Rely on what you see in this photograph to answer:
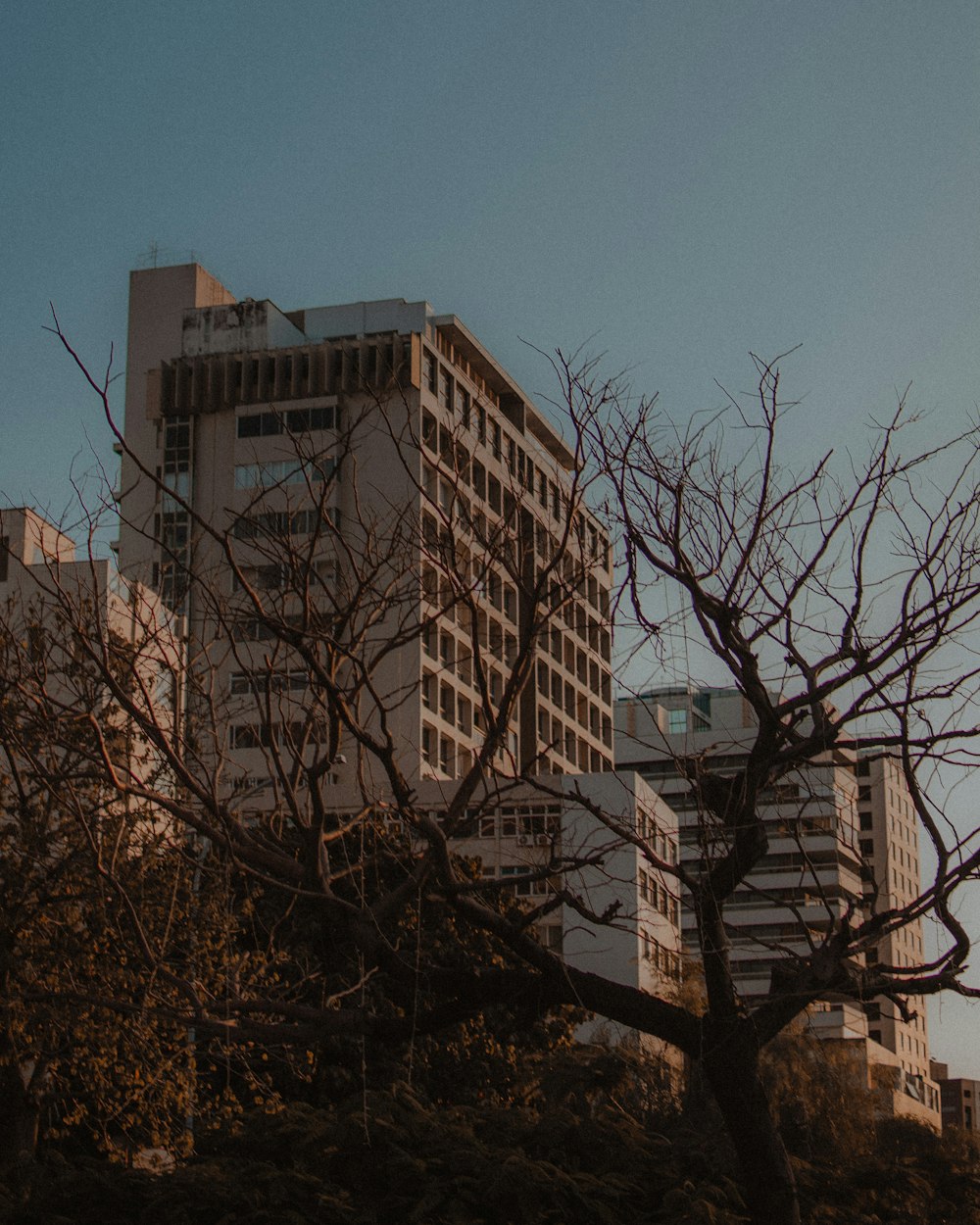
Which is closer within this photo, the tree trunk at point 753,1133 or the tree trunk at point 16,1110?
the tree trunk at point 753,1133

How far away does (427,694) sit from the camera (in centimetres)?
6875

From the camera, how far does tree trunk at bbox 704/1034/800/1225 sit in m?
9.33

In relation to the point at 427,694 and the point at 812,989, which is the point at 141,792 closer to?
the point at 812,989

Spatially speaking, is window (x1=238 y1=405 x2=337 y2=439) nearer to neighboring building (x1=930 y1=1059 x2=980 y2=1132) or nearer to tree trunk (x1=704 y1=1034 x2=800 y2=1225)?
tree trunk (x1=704 y1=1034 x2=800 y2=1225)

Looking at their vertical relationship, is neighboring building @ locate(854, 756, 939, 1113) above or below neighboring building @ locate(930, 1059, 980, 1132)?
above

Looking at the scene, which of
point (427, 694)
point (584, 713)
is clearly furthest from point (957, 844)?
point (584, 713)

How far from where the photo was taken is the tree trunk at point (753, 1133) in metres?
9.33

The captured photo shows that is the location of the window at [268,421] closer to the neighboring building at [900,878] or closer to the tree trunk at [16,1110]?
the neighboring building at [900,878]

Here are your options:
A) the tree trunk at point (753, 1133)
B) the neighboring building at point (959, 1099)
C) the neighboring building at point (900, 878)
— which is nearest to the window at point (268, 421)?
the neighboring building at point (900, 878)

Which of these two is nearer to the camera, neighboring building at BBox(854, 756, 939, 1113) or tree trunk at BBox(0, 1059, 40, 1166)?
tree trunk at BBox(0, 1059, 40, 1166)

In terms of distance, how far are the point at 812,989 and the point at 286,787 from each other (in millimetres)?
3002

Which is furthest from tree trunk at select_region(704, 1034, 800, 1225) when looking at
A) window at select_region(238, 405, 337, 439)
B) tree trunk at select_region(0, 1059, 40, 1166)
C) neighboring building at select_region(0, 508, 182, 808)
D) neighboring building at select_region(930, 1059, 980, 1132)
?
neighboring building at select_region(930, 1059, 980, 1132)

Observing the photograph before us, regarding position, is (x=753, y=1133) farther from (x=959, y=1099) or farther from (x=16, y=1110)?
(x=959, y=1099)

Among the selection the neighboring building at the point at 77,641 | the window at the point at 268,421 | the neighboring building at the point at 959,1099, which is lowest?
the neighboring building at the point at 959,1099
